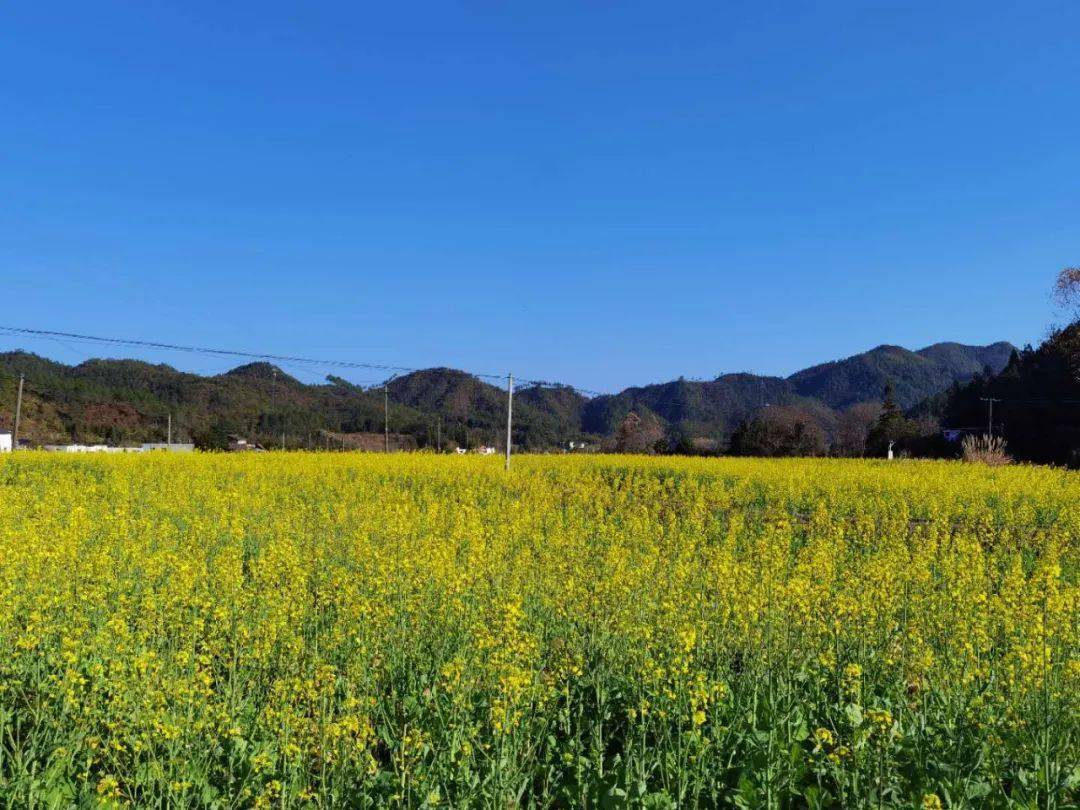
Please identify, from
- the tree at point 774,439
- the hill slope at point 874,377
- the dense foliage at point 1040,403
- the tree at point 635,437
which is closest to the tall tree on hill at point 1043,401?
the dense foliage at point 1040,403

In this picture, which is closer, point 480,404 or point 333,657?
point 333,657

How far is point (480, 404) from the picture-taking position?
109 metres

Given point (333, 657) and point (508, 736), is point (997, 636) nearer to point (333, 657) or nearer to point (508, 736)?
point (508, 736)

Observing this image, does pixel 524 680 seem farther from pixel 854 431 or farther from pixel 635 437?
pixel 854 431

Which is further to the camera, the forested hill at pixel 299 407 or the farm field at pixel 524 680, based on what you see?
the forested hill at pixel 299 407

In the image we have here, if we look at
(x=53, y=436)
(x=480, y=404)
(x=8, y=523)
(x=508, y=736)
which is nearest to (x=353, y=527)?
(x=8, y=523)

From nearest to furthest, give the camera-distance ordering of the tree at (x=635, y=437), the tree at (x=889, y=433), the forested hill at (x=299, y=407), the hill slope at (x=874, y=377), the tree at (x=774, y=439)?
the tree at (x=774, y=439), the tree at (x=889, y=433), the tree at (x=635, y=437), the forested hill at (x=299, y=407), the hill slope at (x=874, y=377)

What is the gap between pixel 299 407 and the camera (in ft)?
268

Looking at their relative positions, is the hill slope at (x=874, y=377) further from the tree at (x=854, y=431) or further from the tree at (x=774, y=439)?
the tree at (x=774, y=439)

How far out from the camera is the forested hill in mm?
65000

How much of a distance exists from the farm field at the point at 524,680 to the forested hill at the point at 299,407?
2691cm

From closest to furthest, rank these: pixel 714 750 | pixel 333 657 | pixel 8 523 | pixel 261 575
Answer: pixel 714 750, pixel 333 657, pixel 261 575, pixel 8 523

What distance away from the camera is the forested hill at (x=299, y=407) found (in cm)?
6500

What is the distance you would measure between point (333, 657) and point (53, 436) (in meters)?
69.7
